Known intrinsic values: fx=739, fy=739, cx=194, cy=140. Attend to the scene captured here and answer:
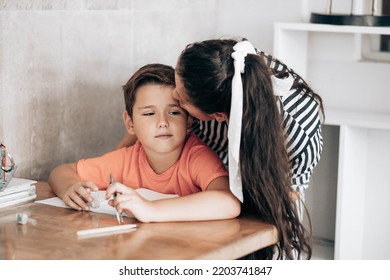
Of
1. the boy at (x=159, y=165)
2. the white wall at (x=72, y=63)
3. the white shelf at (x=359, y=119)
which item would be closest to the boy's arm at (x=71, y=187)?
the boy at (x=159, y=165)

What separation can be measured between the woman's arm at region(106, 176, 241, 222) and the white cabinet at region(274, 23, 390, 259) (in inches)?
41.7

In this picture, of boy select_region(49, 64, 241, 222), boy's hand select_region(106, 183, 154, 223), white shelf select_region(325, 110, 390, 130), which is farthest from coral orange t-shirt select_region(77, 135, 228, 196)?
white shelf select_region(325, 110, 390, 130)

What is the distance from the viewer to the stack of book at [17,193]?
189 centimetres

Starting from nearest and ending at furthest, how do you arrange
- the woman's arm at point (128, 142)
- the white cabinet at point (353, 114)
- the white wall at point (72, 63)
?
1. the white wall at point (72, 63)
2. the woman's arm at point (128, 142)
3. the white cabinet at point (353, 114)

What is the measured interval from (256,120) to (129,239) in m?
0.40

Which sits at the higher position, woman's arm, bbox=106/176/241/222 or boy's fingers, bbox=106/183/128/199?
boy's fingers, bbox=106/183/128/199

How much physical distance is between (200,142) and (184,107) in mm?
152

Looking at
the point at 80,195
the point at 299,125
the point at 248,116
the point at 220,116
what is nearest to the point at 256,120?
the point at 248,116

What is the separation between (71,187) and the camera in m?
1.87

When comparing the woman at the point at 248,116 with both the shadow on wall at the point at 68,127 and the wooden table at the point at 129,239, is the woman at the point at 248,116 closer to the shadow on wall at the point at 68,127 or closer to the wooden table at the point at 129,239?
the wooden table at the point at 129,239

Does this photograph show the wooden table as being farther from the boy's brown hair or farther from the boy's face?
the boy's brown hair

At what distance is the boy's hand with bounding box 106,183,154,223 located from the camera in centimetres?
168

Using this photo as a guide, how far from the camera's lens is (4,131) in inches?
82.9

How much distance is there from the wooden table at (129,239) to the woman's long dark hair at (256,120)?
7 centimetres
